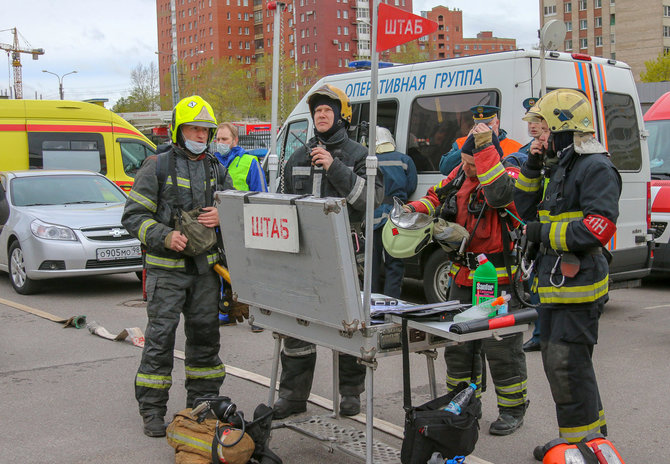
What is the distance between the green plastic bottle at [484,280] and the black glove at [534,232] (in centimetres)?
57

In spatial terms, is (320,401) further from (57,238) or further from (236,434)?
(57,238)

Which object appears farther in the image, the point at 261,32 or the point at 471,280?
the point at 261,32

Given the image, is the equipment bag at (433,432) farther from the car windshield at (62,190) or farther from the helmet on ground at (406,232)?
the car windshield at (62,190)

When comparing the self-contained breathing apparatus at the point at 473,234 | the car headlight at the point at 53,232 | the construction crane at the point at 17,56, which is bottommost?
the car headlight at the point at 53,232

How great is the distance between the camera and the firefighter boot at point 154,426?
4980 mm

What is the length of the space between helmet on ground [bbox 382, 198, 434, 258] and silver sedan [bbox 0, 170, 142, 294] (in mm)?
6233

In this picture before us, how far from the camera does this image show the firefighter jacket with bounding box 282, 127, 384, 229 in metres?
4.51

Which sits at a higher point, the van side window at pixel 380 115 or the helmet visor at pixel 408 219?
the van side window at pixel 380 115

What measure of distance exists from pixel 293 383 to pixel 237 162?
3668 mm

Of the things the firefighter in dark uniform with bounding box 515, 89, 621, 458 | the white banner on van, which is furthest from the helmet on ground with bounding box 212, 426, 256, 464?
the firefighter in dark uniform with bounding box 515, 89, 621, 458

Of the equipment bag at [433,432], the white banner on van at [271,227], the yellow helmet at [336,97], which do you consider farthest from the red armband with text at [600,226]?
the yellow helmet at [336,97]

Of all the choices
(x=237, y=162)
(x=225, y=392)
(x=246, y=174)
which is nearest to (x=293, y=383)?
(x=225, y=392)

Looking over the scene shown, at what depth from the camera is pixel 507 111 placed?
314 inches

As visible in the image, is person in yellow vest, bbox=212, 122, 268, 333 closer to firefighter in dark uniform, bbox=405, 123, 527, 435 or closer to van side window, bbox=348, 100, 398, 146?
van side window, bbox=348, 100, 398, 146
